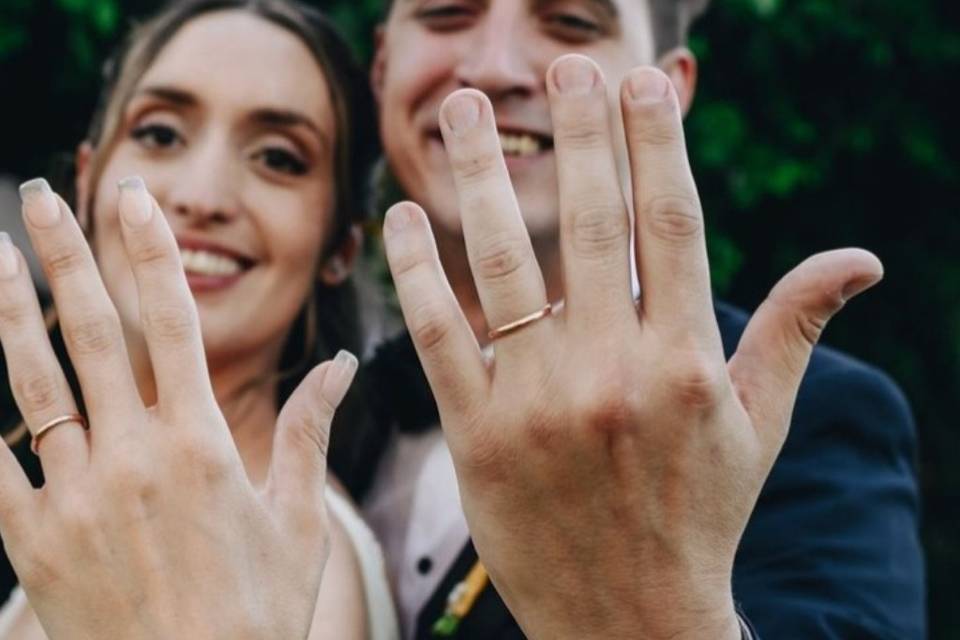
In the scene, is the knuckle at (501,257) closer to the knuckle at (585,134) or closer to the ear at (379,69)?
the knuckle at (585,134)

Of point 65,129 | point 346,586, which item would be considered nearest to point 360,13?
point 65,129

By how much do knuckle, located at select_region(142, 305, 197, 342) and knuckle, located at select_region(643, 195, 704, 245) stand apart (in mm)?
523

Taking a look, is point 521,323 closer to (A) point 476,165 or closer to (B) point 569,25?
(A) point 476,165

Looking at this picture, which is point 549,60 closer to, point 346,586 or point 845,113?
point 346,586

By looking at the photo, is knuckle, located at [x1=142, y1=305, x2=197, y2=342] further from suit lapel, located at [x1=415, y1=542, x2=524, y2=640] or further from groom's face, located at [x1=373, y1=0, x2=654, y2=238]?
groom's face, located at [x1=373, y1=0, x2=654, y2=238]

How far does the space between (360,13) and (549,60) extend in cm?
158

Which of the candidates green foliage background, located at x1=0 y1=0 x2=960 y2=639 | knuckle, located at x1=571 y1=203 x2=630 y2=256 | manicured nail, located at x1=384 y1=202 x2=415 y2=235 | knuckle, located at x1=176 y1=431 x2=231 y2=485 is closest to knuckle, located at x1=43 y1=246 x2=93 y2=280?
knuckle, located at x1=176 y1=431 x2=231 y2=485

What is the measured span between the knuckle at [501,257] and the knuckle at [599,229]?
0.06 m

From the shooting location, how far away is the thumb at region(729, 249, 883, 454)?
125 centimetres

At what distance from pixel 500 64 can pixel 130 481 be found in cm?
159

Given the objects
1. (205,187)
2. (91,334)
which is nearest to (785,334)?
(91,334)

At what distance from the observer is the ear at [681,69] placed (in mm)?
3186

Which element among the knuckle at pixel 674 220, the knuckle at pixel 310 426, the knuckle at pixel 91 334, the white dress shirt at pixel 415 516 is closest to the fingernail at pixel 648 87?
the knuckle at pixel 674 220

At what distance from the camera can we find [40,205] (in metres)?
1.37
